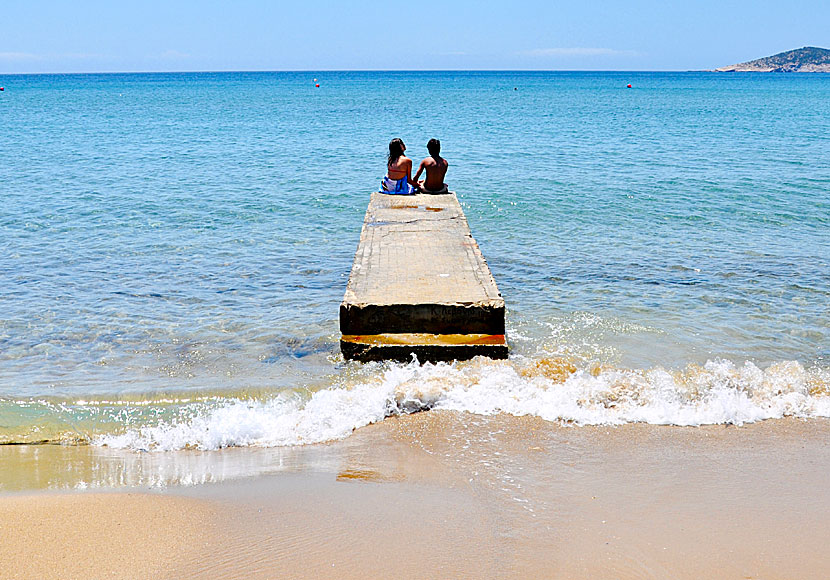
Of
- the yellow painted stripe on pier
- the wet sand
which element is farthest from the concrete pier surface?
the wet sand

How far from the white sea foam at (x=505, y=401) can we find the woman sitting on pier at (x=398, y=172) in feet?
19.3

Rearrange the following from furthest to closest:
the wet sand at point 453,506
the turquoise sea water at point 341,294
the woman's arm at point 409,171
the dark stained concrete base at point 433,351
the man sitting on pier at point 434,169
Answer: the woman's arm at point 409,171
the man sitting on pier at point 434,169
the dark stained concrete base at point 433,351
the turquoise sea water at point 341,294
the wet sand at point 453,506

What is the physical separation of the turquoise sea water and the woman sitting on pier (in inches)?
42.5

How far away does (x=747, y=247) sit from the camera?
35.7 ft

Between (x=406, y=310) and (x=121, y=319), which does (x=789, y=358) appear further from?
(x=121, y=319)

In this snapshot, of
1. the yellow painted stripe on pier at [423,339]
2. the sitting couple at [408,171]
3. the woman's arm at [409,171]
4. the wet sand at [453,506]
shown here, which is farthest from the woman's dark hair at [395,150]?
the wet sand at [453,506]

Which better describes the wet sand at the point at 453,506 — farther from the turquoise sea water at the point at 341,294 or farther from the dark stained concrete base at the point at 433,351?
the dark stained concrete base at the point at 433,351

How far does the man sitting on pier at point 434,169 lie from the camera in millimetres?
11295

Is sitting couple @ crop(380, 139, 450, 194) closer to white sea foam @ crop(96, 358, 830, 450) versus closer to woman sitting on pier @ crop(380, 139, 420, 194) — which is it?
woman sitting on pier @ crop(380, 139, 420, 194)

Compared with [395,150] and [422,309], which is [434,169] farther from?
[422,309]

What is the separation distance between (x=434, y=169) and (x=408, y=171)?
39cm

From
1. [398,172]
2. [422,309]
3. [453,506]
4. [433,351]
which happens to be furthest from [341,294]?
[453,506]

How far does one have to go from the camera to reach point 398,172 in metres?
11.4

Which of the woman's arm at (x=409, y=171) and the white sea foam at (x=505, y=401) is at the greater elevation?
the woman's arm at (x=409, y=171)
